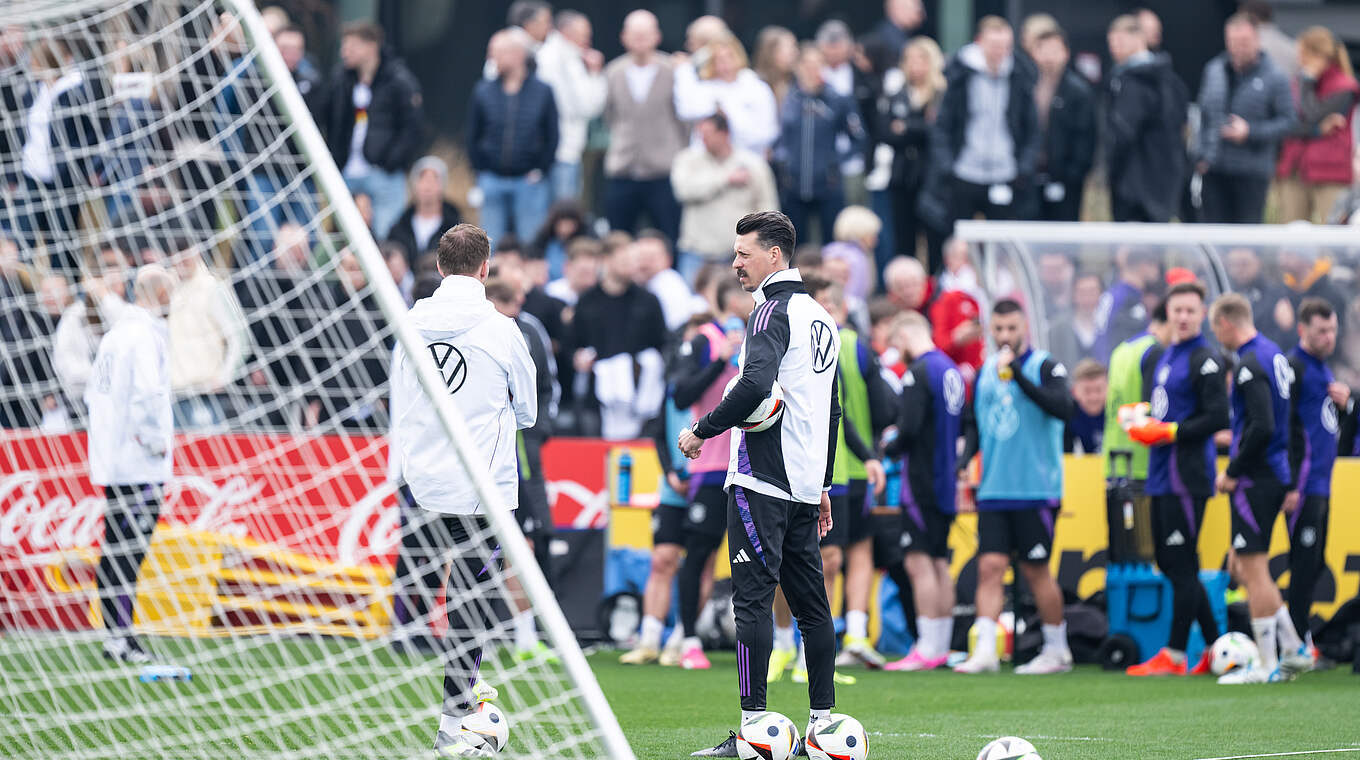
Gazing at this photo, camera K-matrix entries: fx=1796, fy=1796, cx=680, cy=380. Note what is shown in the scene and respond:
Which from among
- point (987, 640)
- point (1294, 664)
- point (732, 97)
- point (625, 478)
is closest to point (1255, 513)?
point (1294, 664)

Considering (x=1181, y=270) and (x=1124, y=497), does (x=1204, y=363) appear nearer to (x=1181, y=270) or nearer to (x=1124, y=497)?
(x=1124, y=497)

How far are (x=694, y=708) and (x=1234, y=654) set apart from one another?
11.9 ft

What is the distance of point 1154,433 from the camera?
1129cm

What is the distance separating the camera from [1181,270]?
13414mm

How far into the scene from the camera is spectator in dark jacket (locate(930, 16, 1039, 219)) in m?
15.8

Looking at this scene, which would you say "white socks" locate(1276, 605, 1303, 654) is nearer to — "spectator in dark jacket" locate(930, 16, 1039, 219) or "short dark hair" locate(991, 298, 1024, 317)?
"short dark hair" locate(991, 298, 1024, 317)

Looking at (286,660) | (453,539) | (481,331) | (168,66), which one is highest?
(168,66)

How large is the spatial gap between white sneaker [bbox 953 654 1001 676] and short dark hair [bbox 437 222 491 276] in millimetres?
5086

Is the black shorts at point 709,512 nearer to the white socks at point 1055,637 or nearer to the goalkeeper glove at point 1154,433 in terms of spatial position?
the white socks at point 1055,637

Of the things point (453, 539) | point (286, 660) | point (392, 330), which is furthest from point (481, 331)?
point (286, 660)

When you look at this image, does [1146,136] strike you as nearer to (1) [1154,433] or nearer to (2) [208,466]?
(1) [1154,433]

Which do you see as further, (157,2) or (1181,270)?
(1181,270)

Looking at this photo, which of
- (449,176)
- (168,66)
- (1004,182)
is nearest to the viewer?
(168,66)

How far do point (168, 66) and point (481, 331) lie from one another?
3.69 m
